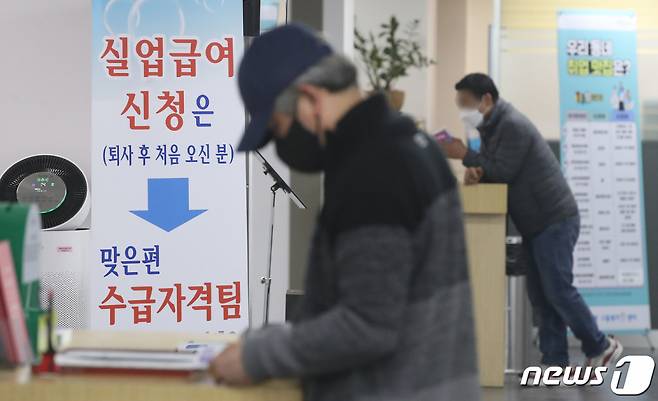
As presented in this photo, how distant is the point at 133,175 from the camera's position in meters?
4.27

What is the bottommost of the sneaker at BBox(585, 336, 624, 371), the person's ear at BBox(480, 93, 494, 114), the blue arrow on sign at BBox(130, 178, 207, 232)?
the sneaker at BBox(585, 336, 624, 371)

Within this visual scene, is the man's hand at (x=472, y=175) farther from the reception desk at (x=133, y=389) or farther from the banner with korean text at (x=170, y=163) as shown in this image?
the reception desk at (x=133, y=389)

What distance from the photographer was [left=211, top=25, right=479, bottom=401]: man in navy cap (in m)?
1.44

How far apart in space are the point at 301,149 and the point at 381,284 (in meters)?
0.25

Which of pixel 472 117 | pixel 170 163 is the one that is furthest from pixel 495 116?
pixel 170 163

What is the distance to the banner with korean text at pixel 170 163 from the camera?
4.26 metres

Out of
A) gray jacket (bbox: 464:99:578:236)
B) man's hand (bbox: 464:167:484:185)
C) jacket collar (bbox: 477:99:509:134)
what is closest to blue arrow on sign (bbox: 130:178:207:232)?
man's hand (bbox: 464:167:484:185)

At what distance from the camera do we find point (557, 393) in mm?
5137

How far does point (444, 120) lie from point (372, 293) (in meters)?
7.40

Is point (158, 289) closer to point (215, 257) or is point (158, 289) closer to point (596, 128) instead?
point (215, 257)

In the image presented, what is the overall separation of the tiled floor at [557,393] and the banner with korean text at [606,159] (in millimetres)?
1141

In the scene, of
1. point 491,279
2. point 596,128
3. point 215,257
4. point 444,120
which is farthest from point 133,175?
point 444,120

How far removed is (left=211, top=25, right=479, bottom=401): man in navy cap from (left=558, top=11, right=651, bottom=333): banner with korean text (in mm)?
5083

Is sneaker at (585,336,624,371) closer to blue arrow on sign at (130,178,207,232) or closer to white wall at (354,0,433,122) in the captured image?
blue arrow on sign at (130,178,207,232)
